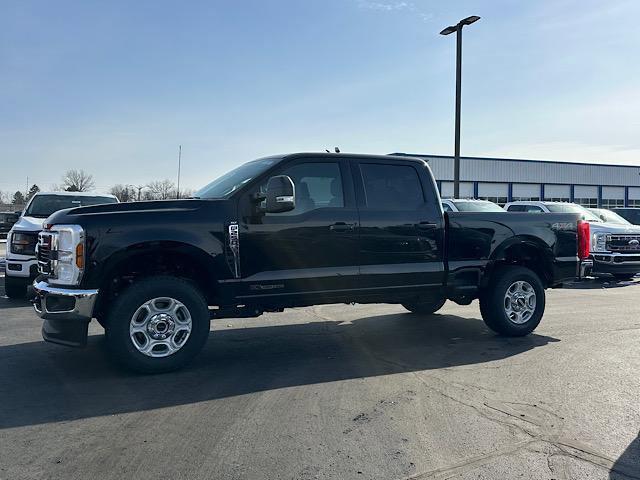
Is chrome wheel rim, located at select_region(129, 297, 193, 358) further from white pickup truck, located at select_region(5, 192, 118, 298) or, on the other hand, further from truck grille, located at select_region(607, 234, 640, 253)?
truck grille, located at select_region(607, 234, 640, 253)

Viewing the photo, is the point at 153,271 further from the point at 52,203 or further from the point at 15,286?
the point at 52,203

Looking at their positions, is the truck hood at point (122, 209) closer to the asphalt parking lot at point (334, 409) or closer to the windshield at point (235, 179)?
the windshield at point (235, 179)

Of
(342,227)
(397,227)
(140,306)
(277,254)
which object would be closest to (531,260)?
(397,227)

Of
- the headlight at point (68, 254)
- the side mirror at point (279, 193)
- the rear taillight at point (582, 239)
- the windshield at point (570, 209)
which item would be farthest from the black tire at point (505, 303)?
the windshield at point (570, 209)

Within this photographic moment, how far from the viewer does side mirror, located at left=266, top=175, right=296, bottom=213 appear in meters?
5.29

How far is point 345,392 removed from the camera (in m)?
4.75

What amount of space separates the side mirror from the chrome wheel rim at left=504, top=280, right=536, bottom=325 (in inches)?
133

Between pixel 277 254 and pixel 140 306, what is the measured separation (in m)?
1.44

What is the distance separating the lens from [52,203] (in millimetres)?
10688

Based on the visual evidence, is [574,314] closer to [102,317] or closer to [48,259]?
[102,317]

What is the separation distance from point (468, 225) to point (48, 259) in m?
4.70

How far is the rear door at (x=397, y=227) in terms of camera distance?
20.2ft

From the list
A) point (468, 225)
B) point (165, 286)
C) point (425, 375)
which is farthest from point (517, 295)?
point (165, 286)

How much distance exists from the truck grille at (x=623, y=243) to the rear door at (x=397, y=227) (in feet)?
27.2
